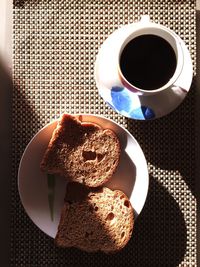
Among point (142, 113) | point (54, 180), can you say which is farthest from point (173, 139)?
point (54, 180)

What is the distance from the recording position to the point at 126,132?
2.69 ft

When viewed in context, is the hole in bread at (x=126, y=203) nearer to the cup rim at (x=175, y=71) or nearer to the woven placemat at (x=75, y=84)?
the woven placemat at (x=75, y=84)

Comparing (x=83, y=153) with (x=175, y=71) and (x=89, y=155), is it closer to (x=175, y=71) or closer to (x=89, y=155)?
(x=89, y=155)

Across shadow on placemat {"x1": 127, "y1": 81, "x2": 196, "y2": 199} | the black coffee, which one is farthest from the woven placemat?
the black coffee

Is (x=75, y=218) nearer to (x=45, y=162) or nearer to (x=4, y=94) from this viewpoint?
(x=45, y=162)

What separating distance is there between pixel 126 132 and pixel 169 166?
0.09m

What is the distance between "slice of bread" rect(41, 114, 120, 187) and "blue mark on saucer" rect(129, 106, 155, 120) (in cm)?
5

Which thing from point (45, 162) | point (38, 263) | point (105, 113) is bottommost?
point (38, 263)

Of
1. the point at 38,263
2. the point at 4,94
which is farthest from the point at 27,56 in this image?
the point at 38,263

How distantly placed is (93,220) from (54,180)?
8 centimetres

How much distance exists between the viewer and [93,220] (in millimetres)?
846

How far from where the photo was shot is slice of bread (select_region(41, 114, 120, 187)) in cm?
82

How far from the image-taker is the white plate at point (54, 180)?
824 millimetres

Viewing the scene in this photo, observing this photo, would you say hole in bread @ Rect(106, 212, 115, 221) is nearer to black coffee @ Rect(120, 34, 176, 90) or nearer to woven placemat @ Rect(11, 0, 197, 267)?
woven placemat @ Rect(11, 0, 197, 267)
